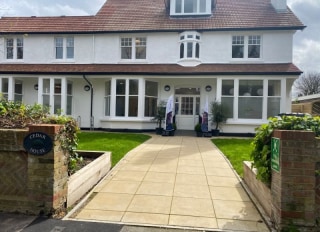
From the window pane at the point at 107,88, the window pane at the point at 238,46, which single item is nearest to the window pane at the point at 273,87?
the window pane at the point at 238,46

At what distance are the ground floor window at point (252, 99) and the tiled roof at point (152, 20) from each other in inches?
136

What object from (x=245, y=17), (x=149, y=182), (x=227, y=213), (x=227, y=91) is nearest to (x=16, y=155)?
(x=149, y=182)

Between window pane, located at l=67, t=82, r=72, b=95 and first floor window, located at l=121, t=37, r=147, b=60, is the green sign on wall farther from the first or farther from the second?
window pane, located at l=67, t=82, r=72, b=95

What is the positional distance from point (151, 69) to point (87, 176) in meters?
11.2

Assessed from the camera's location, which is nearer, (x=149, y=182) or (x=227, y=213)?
(x=227, y=213)

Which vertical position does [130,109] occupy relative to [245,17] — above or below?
below

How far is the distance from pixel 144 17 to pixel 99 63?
443cm

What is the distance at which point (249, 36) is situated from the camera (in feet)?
52.0

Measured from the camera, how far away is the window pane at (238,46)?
15.9 metres

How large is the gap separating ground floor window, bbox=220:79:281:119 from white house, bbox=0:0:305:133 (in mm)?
55

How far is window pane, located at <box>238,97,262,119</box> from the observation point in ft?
49.1

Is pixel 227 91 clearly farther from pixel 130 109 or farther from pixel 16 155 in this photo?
pixel 16 155

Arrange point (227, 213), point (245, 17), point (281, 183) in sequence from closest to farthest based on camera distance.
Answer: point (281, 183) → point (227, 213) → point (245, 17)

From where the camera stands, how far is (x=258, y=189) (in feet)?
16.0
